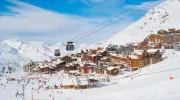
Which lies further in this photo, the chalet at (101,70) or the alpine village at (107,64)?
the chalet at (101,70)

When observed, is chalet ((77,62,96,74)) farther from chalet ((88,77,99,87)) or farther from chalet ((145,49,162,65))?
chalet ((88,77,99,87))

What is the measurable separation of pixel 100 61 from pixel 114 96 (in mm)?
47531

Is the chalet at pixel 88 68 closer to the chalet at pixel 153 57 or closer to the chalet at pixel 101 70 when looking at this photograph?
the chalet at pixel 101 70

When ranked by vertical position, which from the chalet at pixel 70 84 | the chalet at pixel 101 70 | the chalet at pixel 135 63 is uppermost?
the chalet at pixel 135 63

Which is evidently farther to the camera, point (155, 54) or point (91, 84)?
point (155, 54)

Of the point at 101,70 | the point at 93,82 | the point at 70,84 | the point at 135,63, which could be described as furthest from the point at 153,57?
the point at 70,84

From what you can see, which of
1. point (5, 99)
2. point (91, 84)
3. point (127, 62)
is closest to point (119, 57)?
point (127, 62)

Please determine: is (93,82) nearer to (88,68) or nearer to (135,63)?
(135,63)

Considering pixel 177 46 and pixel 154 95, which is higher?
pixel 177 46

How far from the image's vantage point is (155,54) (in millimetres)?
60000

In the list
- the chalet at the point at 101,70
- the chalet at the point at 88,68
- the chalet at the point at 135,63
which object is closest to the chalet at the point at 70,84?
the chalet at the point at 135,63

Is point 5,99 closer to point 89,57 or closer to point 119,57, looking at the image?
point 119,57

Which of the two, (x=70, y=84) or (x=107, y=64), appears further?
(x=107, y=64)

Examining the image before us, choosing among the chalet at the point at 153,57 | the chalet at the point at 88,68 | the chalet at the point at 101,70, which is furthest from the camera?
the chalet at the point at 88,68
